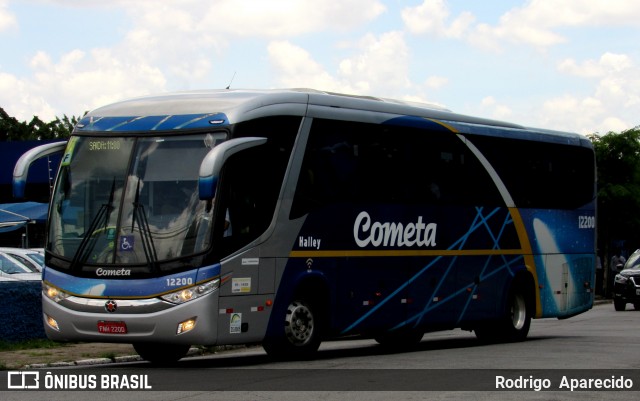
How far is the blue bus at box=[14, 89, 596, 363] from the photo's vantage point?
50.2 feet

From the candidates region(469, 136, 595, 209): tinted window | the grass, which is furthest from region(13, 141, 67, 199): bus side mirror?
region(469, 136, 595, 209): tinted window

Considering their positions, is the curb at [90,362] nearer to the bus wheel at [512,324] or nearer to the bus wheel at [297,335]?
the bus wheel at [297,335]

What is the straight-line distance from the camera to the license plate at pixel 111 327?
15219 millimetres

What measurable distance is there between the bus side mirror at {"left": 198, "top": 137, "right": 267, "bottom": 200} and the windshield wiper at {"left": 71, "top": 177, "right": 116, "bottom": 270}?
1.55m

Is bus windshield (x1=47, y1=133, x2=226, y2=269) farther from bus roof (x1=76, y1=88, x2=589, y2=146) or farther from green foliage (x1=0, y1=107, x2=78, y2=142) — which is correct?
green foliage (x1=0, y1=107, x2=78, y2=142)

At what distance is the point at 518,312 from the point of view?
22.2 metres

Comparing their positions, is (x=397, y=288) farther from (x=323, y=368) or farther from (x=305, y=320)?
(x=323, y=368)

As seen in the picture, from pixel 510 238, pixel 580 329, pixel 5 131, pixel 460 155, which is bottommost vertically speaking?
pixel 580 329

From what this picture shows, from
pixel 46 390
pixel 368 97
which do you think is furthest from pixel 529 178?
pixel 46 390

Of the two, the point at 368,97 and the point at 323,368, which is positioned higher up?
the point at 368,97

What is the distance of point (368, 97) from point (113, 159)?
15.7 feet

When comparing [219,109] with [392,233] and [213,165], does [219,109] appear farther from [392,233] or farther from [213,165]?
[392,233]

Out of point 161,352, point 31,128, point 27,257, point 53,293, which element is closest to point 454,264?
point 161,352

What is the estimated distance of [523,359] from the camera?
16859mm
